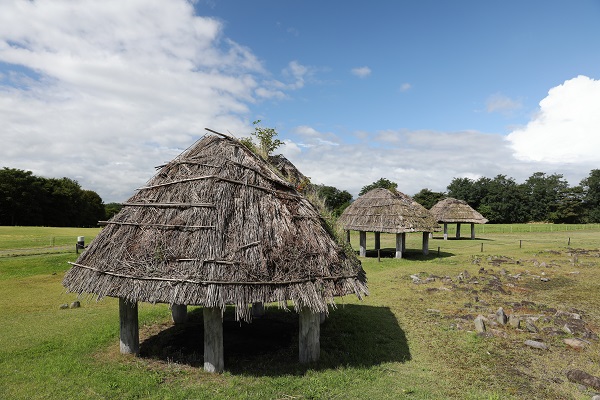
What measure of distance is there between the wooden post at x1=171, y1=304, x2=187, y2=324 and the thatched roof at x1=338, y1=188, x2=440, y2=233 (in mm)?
15322

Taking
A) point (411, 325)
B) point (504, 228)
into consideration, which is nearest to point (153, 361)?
point (411, 325)

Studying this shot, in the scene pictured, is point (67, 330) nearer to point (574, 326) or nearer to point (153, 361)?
point (153, 361)

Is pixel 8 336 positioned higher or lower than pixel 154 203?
lower

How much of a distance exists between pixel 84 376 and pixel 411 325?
1031 cm

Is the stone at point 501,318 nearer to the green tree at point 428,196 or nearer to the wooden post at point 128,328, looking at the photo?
the wooden post at point 128,328

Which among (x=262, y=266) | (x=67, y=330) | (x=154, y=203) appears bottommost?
(x=67, y=330)

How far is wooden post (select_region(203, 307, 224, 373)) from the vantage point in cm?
858

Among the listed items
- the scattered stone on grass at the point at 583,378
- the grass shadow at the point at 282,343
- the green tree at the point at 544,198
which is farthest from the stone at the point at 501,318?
the green tree at the point at 544,198

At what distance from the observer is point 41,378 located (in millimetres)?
8391

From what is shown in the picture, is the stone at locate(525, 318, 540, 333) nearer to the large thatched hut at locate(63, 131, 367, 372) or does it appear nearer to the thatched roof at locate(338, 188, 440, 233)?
the large thatched hut at locate(63, 131, 367, 372)

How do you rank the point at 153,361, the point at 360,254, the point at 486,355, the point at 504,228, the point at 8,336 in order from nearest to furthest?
the point at 153,361 → the point at 486,355 → the point at 8,336 → the point at 360,254 → the point at 504,228

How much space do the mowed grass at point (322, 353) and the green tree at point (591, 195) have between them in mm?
74400

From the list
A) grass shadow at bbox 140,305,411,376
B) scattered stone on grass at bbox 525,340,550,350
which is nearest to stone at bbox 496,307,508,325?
scattered stone on grass at bbox 525,340,550,350

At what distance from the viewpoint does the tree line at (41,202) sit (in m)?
50.9
